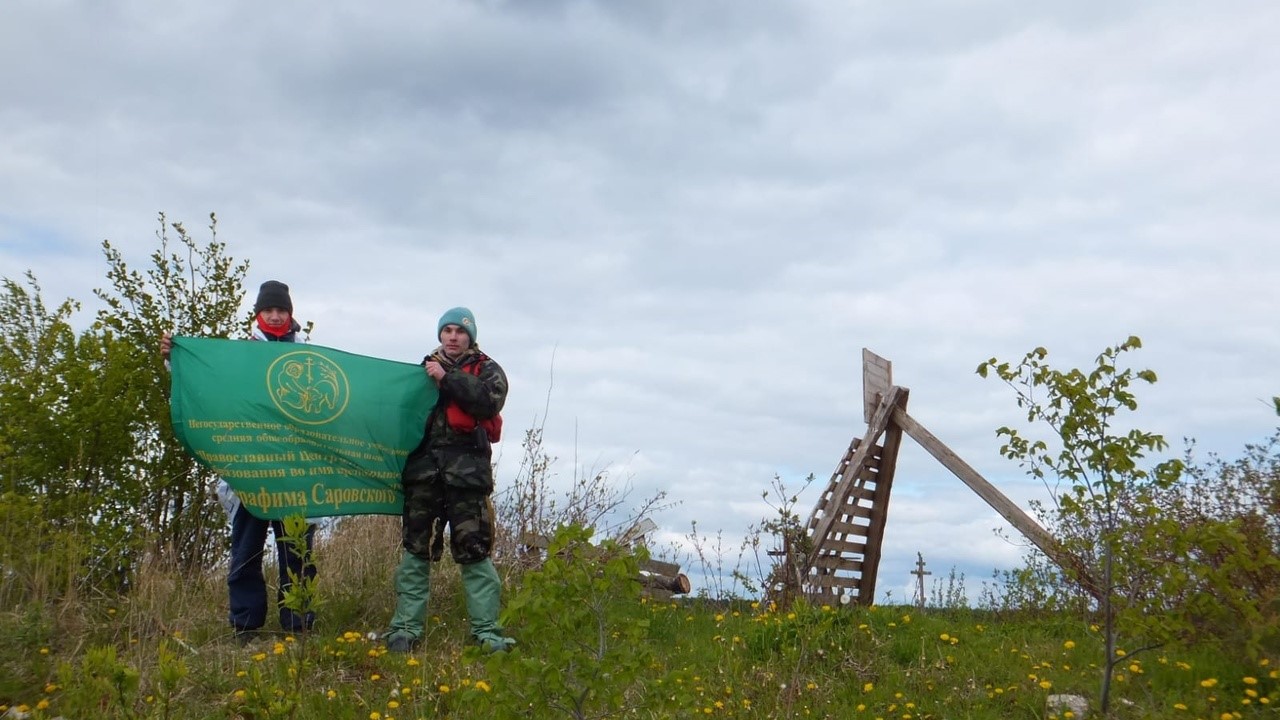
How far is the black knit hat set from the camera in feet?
22.4

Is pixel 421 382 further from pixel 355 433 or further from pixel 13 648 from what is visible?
pixel 13 648

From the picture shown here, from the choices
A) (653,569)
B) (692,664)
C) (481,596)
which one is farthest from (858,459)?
(692,664)

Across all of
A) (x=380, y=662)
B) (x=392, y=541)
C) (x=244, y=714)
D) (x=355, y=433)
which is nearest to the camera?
(x=244, y=714)

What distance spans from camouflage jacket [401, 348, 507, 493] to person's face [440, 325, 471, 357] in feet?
0.22

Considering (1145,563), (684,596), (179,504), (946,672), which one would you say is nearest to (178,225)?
(179,504)

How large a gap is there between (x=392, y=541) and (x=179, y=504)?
1644mm

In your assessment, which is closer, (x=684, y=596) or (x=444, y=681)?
(x=444, y=681)

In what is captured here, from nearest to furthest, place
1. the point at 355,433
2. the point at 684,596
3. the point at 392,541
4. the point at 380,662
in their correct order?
the point at 380,662 → the point at 355,433 → the point at 392,541 → the point at 684,596

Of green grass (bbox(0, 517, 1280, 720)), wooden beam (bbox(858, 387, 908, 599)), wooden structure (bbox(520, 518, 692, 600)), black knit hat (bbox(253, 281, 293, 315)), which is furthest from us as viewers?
wooden beam (bbox(858, 387, 908, 599))

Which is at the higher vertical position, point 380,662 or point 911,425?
point 911,425

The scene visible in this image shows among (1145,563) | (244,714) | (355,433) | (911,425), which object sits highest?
→ (911,425)

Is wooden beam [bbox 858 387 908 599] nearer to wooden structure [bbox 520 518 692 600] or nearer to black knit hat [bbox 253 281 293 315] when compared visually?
wooden structure [bbox 520 518 692 600]

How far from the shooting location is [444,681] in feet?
18.6

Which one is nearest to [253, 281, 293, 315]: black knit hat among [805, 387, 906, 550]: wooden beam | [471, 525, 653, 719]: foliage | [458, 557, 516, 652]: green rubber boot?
[458, 557, 516, 652]: green rubber boot
